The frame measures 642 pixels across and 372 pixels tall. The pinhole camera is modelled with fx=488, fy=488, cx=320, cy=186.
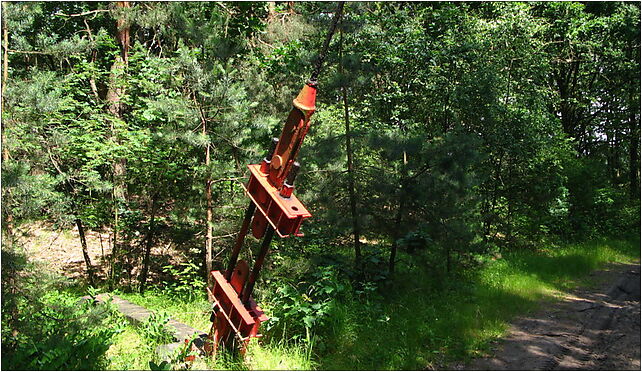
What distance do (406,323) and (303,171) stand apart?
8.67 feet

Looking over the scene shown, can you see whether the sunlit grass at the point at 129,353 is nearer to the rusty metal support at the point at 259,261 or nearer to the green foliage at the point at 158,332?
the green foliage at the point at 158,332

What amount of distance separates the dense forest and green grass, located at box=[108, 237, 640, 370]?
0.04 meters

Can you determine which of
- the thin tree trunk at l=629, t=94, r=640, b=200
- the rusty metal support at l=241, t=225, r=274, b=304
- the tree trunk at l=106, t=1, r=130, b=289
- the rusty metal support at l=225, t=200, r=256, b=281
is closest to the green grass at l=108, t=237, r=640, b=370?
the rusty metal support at l=241, t=225, r=274, b=304

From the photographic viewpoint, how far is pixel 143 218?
8.63m

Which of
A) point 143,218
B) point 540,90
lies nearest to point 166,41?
point 143,218

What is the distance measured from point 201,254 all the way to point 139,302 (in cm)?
122

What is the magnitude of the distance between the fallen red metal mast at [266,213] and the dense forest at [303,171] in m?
0.96

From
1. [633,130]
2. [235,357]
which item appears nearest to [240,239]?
[235,357]

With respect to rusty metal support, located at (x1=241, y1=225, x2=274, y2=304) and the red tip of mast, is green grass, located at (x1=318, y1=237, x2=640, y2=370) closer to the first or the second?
rusty metal support, located at (x1=241, y1=225, x2=274, y2=304)

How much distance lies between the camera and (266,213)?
152 inches

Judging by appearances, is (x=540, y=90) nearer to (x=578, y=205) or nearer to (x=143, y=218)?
(x=578, y=205)

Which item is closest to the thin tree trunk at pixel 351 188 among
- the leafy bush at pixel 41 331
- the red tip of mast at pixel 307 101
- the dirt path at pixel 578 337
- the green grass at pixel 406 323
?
the green grass at pixel 406 323

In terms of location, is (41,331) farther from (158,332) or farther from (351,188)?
(351,188)

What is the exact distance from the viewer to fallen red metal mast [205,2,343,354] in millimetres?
3617
